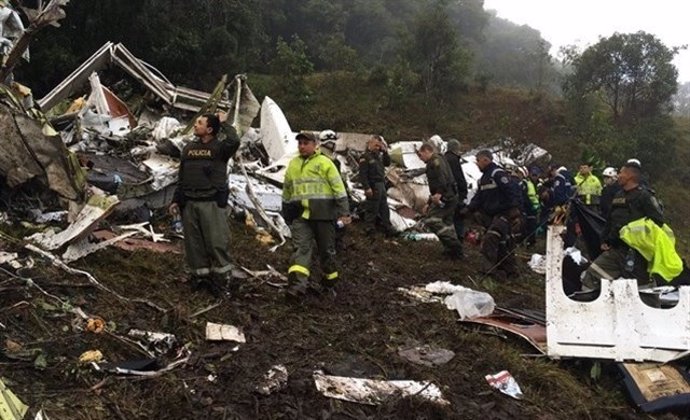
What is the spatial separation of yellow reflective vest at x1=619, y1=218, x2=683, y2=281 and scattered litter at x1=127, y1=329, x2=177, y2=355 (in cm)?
335

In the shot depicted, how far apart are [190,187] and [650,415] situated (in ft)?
11.2

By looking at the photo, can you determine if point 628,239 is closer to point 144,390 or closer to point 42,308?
point 144,390

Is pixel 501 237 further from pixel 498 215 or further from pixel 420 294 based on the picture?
pixel 420 294

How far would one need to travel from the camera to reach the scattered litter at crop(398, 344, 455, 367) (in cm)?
379

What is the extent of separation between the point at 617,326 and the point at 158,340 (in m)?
2.88

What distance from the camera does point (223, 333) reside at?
375 centimetres

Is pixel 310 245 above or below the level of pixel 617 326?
above

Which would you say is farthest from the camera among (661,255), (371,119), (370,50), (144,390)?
(370,50)

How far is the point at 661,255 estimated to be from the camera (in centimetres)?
438

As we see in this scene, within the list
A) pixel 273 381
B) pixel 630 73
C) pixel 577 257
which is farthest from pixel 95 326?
pixel 630 73

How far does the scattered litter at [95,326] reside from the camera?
3.40 metres

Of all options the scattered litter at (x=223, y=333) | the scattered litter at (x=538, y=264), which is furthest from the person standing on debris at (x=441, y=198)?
the scattered litter at (x=223, y=333)

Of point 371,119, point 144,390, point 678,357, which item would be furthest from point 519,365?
point 371,119

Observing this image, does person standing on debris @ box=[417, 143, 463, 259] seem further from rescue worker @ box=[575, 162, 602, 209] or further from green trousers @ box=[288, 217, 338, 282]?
rescue worker @ box=[575, 162, 602, 209]
